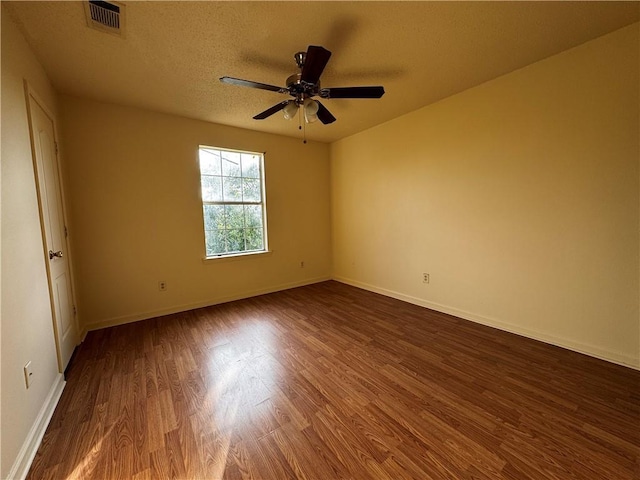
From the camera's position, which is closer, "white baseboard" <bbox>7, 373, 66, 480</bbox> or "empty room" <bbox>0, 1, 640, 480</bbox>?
"white baseboard" <bbox>7, 373, 66, 480</bbox>

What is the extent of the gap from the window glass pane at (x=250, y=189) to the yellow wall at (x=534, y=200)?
1989 millimetres

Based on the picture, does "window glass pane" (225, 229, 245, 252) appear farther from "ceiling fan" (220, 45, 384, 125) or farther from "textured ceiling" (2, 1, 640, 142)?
"ceiling fan" (220, 45, 384, 125)

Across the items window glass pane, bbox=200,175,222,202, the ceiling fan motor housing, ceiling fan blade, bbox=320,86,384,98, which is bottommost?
window glass pane, bbox=200,175,222,202

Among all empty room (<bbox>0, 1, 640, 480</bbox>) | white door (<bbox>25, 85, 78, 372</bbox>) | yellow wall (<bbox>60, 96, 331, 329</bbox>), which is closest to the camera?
empty room (<bbox>0, 1, 640, 480</bbox>)

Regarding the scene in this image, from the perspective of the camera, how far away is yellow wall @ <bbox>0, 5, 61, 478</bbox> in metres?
1.27

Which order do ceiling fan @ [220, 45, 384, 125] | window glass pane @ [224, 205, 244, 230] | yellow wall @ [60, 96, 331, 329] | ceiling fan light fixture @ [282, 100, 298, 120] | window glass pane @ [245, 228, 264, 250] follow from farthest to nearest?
window glass pane @ [245, 228, 264, 250] < window glass pane @ [224, 205, 244, 230] < yellow wall @ [60, 96, 331, 329] < ceiling fan light fixture @ [282, 100, 298, 120] < ceiling fan @ [220, 45, 384, 125]

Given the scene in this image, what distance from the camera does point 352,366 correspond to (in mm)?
2141

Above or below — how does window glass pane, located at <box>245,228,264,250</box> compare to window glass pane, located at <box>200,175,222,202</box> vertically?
below

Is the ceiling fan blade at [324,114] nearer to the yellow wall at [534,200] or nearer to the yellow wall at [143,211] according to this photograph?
the yellow wall at [534,200]

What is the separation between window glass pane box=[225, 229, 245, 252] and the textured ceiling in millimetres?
1818

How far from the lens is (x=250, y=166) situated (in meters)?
4.02

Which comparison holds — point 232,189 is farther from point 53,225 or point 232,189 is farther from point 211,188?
point 53,225

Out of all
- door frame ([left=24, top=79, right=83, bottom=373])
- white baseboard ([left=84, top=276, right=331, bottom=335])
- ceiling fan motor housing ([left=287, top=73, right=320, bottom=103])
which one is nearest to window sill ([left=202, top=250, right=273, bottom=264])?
white baseboard ([left=84, top=276, right=331, bottom=335])

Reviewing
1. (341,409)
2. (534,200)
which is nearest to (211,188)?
(341,409)
